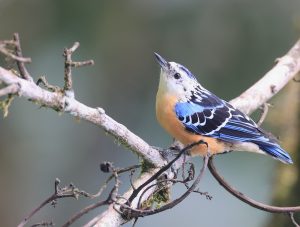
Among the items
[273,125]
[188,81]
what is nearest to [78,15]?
[273,125]

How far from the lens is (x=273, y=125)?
5.28 metres

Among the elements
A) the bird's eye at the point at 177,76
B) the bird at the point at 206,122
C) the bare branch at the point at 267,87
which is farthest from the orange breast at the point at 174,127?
the bare branch at the point at 267,87

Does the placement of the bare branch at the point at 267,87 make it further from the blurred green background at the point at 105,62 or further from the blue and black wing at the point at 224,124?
the blurred green background at the point at 105,62

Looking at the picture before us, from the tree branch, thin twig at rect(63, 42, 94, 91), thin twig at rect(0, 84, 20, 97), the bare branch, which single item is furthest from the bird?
thin twig at rect(0, 84, 20, 97)

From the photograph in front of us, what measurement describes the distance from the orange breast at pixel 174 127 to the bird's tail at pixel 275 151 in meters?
0.22

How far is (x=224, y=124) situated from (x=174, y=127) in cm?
31

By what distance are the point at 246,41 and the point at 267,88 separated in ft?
12.8

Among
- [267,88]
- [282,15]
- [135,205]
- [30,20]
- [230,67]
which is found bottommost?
[135,205]

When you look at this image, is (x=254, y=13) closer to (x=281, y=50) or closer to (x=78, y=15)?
(x=281, y=50)

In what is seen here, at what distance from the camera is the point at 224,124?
4070 millimetres

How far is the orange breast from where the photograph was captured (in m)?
3.97

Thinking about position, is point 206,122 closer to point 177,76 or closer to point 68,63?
point 177,76

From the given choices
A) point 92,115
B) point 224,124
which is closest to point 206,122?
point 224,124

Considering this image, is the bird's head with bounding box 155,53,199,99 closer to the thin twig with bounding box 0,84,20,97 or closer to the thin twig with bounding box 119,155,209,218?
the thin twig with bounding box 119,155,209,218
